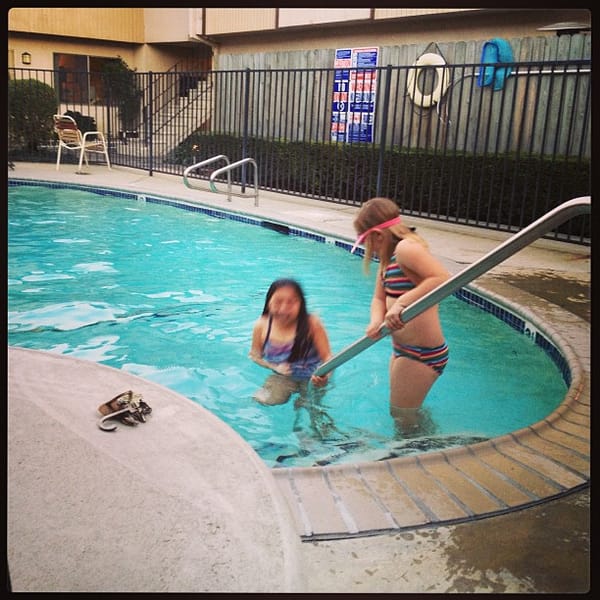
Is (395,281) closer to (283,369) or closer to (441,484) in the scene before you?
(441,484)

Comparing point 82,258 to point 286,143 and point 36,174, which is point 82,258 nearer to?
point 286,143

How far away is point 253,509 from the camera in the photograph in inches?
60.2

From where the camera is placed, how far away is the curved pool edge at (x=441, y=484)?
5.24ft

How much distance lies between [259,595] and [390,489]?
1.95ft

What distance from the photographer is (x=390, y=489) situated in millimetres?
1730

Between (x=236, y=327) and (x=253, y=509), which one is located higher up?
(x=253, y=509)

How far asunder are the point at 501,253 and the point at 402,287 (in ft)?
1.89

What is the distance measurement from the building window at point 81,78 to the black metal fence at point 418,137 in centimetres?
288

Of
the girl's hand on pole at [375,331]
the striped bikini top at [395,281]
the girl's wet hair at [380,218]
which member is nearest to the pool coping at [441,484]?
the girl's hand on pole at [375,331]

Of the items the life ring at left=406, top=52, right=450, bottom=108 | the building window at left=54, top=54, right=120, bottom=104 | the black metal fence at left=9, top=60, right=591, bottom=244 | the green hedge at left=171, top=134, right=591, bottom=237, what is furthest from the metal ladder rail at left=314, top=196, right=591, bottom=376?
the building window at left=54, top=54, right=120, bottom=104

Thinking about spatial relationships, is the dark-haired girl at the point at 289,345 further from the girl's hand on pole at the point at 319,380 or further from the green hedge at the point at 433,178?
the green hedge at the point at 433,178

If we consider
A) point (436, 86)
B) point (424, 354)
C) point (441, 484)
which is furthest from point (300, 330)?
point (436, 86)

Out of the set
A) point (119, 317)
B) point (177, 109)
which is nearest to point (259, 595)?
point (119, 317)

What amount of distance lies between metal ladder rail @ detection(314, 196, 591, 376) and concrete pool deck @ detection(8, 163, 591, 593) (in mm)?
433
